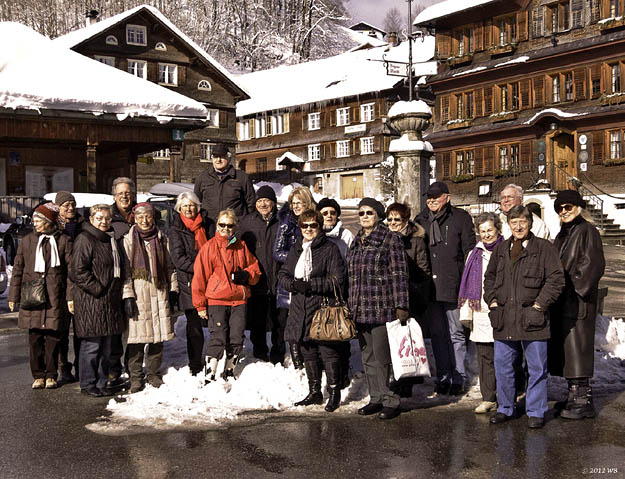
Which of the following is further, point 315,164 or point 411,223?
point 315,164

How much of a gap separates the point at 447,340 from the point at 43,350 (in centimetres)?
400

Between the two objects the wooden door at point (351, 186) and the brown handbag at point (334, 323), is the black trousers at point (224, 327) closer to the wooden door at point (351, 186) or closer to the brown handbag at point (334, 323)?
the brown handbag at point (334, 323)

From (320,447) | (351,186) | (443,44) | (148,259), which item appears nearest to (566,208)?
(320,447)

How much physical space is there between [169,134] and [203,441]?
1544 cm

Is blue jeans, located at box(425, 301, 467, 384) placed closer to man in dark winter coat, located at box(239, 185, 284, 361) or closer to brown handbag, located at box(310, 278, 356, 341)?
brown handbag, located at box(310, 278, 356, 341)

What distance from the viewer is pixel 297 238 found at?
25.2 feet

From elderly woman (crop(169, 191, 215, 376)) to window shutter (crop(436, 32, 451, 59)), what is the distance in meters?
28.2

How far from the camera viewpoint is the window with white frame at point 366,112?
1774 inches

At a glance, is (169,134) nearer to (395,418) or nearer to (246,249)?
(246,249)

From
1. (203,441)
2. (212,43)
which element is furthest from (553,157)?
(212,43)

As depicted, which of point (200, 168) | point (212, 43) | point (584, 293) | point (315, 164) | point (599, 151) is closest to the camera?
point (584, 293)

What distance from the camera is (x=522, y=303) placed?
20.2 feet

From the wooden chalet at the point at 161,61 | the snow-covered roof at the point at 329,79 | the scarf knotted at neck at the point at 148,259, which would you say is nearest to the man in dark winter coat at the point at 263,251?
the scarf knotted at neck at the point at 148,259

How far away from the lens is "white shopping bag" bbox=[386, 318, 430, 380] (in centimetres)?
639
